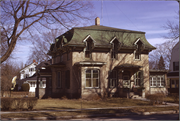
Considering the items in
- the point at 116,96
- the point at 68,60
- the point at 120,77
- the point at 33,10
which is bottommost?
the point at 116,96

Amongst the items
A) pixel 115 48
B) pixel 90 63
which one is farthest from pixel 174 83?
pixel 90 63

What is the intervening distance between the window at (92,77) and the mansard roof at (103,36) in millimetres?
3389

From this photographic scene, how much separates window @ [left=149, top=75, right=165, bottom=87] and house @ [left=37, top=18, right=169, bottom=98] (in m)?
0.46

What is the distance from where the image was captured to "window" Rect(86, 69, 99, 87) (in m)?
25.3

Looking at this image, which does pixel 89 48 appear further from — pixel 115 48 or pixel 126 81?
pixel 126 81

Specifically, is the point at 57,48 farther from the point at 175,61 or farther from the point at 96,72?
the point at 175,61

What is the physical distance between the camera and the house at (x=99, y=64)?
83.5 ft

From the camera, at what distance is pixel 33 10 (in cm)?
1208

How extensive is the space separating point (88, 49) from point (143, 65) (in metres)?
8.40

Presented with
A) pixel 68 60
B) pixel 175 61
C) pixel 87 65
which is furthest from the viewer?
pixel 175 61

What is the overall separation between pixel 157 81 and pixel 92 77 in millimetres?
10942

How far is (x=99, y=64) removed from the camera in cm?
2520

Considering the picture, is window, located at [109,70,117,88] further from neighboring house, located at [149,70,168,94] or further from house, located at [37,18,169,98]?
neighboring house, located at [149,70,168,94]

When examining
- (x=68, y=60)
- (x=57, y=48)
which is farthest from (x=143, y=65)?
(x=57, y=48)
